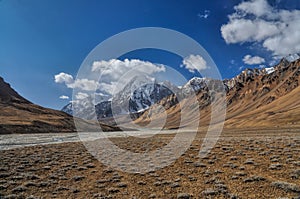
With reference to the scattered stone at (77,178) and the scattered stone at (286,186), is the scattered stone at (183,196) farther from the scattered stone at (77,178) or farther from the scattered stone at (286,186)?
the scattered stone at (77,178)

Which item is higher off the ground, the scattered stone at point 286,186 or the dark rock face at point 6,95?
the dark rock face at point 6,95

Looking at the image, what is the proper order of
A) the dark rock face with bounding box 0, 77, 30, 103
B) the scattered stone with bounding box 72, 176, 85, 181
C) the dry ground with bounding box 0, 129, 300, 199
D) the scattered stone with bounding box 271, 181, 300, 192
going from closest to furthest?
the scattered stone with bounding box 271, 181, 300, 192, the dry ground with bounding box 0, 129, 300, 199, the scattered stone with bounding box 72, 176, 85, 181, the dark rock face with bounding box 0, 77, 30, 103

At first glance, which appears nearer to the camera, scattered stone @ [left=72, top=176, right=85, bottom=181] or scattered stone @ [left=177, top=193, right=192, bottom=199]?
scattered stone @ [left=177, top=193, right=192, bottom=199]

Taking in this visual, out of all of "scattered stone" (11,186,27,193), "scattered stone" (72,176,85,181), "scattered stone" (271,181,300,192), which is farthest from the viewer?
"scattered stone" (72,176,85,181)

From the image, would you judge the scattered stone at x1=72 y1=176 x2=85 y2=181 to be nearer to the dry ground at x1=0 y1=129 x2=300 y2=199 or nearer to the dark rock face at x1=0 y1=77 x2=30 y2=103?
the dry ground at x1=0 y1=129 x2=300 y2=199

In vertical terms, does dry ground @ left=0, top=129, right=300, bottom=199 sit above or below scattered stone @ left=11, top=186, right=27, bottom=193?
below

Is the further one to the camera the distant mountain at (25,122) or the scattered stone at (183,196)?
the distant mountain at (25,122)

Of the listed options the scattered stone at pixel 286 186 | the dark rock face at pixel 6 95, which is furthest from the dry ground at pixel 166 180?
the dark rock face at pixel 6 95

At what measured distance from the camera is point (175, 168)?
18.2 m

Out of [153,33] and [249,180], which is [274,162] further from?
[153,33]

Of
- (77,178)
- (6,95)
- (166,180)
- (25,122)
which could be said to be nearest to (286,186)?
(166,180)

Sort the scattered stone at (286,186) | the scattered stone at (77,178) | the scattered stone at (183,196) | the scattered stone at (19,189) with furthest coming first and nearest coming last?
1. the scattered stone at (77,178)
2. the scattered stone at (19,189)
3. the scattered stone at (183,196)
4. the scattered stone at (286,186)

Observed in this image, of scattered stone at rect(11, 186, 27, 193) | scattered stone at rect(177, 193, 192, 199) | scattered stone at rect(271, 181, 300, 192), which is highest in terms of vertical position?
scattered stone at rect(11, 186, 27, 193)

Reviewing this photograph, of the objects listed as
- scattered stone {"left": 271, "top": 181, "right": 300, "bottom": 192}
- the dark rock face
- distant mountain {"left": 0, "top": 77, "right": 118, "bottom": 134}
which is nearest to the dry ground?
scattered stone {"left": 271, "top": 181, "right": 300, "bottom": 192}
